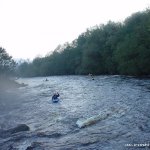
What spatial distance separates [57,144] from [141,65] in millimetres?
44160

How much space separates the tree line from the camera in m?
59.1

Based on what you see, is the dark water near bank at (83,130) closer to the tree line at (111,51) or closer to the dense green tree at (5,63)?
the tree line at (111,51)

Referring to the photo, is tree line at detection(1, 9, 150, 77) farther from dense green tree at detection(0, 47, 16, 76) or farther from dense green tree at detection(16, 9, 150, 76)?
dense green tree at detection(0, 47, 16, 76)

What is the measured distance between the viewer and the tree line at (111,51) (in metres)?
59.1

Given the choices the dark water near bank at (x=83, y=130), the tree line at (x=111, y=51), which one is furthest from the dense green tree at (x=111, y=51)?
the dark water near bank at (x=83, y=130)

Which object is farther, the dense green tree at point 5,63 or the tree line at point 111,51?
the dense green tree at point 5,63

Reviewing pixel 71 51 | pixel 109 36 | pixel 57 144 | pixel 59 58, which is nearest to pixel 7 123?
pixel 57 144

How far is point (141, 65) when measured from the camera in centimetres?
5788

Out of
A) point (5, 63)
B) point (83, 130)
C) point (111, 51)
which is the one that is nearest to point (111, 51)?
point (111, 51)

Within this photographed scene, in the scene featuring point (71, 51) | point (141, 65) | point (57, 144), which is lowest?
point (57, 144)

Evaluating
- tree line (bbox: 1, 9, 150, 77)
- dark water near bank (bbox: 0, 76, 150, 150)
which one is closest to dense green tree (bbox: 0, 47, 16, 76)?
tree line (bbox: 1, 9, 150, 77)

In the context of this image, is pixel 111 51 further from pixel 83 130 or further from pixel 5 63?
pixel 83 130

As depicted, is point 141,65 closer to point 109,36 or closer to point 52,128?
point 109,36

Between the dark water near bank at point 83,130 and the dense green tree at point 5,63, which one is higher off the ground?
the dense green tree at point 5,63
